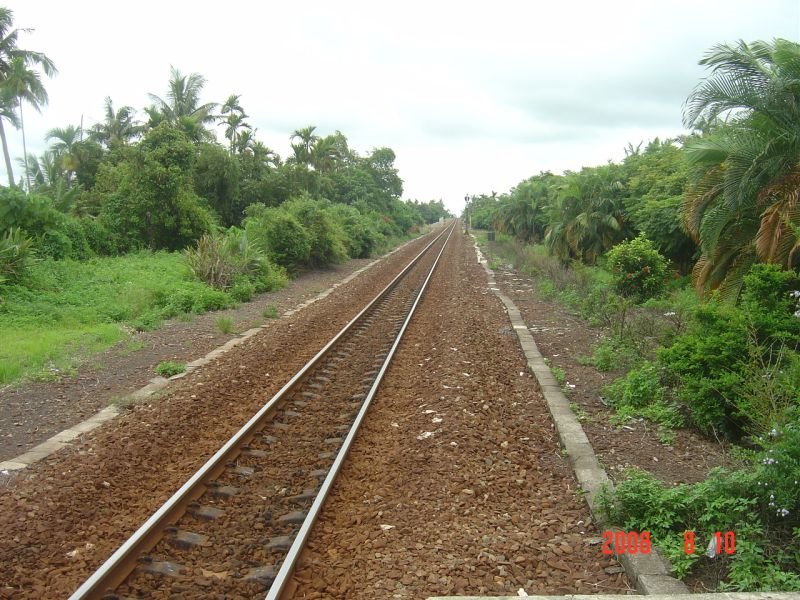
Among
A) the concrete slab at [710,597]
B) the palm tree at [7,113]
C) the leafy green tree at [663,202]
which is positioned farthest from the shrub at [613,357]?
the palm tree at [7,113]

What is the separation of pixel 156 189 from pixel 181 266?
4.64 meters

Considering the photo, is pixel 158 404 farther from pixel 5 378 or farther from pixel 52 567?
pixel 52 567

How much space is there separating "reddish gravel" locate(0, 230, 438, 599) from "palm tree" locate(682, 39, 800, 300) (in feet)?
20.7

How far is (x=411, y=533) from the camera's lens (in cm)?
435

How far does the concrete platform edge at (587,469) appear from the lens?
11.5 ft

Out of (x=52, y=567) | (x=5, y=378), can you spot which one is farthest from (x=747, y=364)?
(x=5, y=378)

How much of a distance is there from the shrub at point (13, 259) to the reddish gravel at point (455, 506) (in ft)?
28.3

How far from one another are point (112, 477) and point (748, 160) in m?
8.35

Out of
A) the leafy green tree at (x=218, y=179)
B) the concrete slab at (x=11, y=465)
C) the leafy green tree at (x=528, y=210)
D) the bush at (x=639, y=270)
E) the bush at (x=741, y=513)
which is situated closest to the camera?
the bush at (x=741, y=513)

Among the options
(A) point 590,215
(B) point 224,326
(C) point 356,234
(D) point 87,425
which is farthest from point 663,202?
(C) point 356,234

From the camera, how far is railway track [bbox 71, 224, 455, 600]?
368cm

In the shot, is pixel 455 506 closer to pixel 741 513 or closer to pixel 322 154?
pixel 741 513

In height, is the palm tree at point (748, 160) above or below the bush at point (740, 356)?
above
